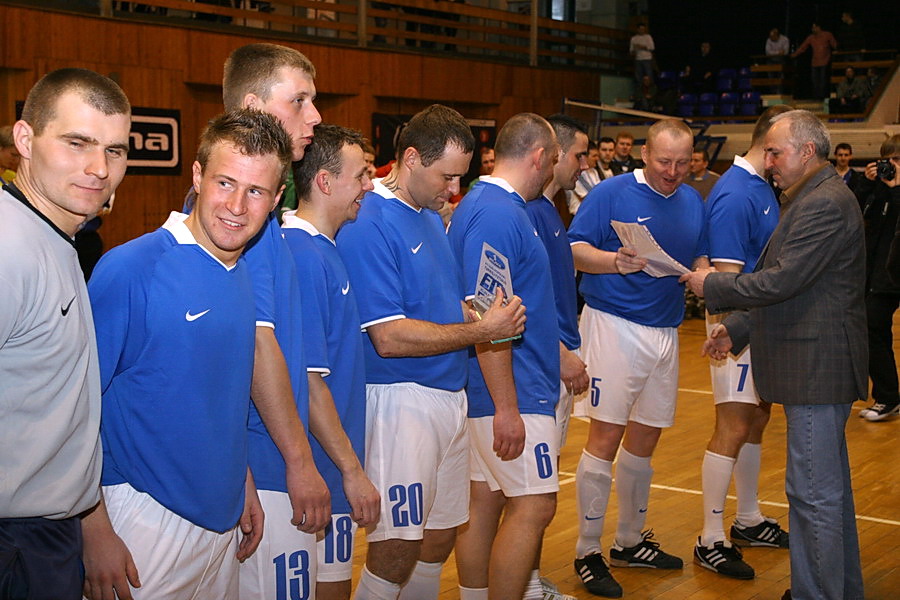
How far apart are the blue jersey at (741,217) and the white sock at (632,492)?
3.38ft

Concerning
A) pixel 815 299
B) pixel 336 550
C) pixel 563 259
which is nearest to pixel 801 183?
pixel 815 299

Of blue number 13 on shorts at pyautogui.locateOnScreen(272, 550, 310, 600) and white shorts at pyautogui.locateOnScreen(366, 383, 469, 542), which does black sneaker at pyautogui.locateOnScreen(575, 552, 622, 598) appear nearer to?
white shorts at pyautogui.locateOnScreen(366, 383, 469, 542)

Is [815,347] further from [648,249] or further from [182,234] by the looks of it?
[182,234]

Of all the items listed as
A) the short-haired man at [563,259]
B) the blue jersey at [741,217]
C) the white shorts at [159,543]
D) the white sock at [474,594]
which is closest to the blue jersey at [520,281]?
the short-haired man at [563,259]

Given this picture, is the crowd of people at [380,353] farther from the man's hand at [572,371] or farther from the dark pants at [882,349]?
the dark pants at [882,349]

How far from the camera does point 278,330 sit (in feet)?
8.05

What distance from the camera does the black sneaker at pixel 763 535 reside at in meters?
4.80

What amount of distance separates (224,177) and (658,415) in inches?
113

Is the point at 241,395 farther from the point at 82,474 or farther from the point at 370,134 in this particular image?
the point at 370,134

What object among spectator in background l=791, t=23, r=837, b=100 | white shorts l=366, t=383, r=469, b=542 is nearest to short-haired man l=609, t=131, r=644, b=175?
spectator in background l=791, t=23, r=837, b=100

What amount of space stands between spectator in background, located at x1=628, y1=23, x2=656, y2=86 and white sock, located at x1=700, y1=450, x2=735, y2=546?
15.2m

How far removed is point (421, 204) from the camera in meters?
3.20

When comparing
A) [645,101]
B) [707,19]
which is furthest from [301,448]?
[707,19]

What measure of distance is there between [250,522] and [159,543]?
268 millimetres
